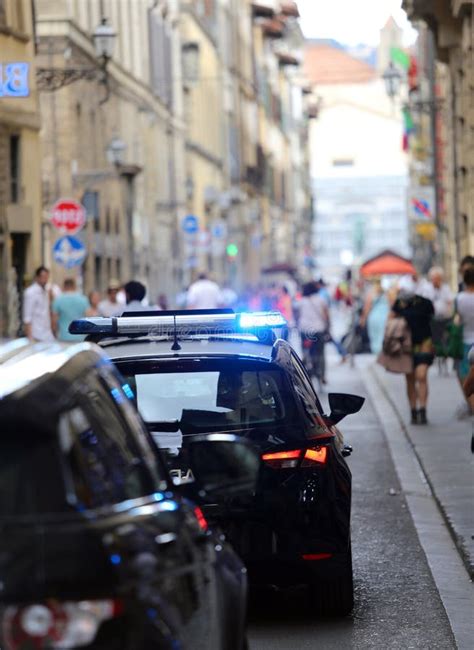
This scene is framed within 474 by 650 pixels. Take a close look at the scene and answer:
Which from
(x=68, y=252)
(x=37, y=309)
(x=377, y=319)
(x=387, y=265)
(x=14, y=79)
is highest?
(x=14, y=79)

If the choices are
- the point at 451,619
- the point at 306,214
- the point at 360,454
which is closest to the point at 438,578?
the point at 451,619

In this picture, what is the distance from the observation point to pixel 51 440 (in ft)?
13.3

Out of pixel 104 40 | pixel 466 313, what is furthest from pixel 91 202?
pixel 466 313

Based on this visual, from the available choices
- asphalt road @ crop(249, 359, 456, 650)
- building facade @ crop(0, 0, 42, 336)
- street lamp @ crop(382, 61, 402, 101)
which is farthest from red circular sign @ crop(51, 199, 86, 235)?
asphalt road @ crop(249, 359, 456, 650)

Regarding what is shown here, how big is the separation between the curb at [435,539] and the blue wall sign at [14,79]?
21.1 feet

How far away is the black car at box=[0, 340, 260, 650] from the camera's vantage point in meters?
3.83

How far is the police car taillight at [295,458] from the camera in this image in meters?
8.00

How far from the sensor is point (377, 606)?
909 cm

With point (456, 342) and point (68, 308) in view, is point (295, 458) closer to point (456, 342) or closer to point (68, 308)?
point (456, 342)

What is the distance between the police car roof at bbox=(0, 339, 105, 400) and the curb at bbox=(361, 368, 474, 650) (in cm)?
329

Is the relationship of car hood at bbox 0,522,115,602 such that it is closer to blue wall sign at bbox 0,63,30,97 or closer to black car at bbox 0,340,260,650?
black car at bbox 0,340,260,650

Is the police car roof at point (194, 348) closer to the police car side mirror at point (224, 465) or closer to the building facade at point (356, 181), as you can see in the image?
the police car side mirror at point (224, 465)

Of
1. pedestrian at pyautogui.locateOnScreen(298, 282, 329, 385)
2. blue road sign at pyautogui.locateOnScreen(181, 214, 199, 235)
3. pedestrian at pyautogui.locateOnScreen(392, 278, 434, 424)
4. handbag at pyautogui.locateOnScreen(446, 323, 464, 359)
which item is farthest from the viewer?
blue road sign at pyautogui.locateOnScreen(181, 214, 199, 235)

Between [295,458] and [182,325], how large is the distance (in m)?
1.15
